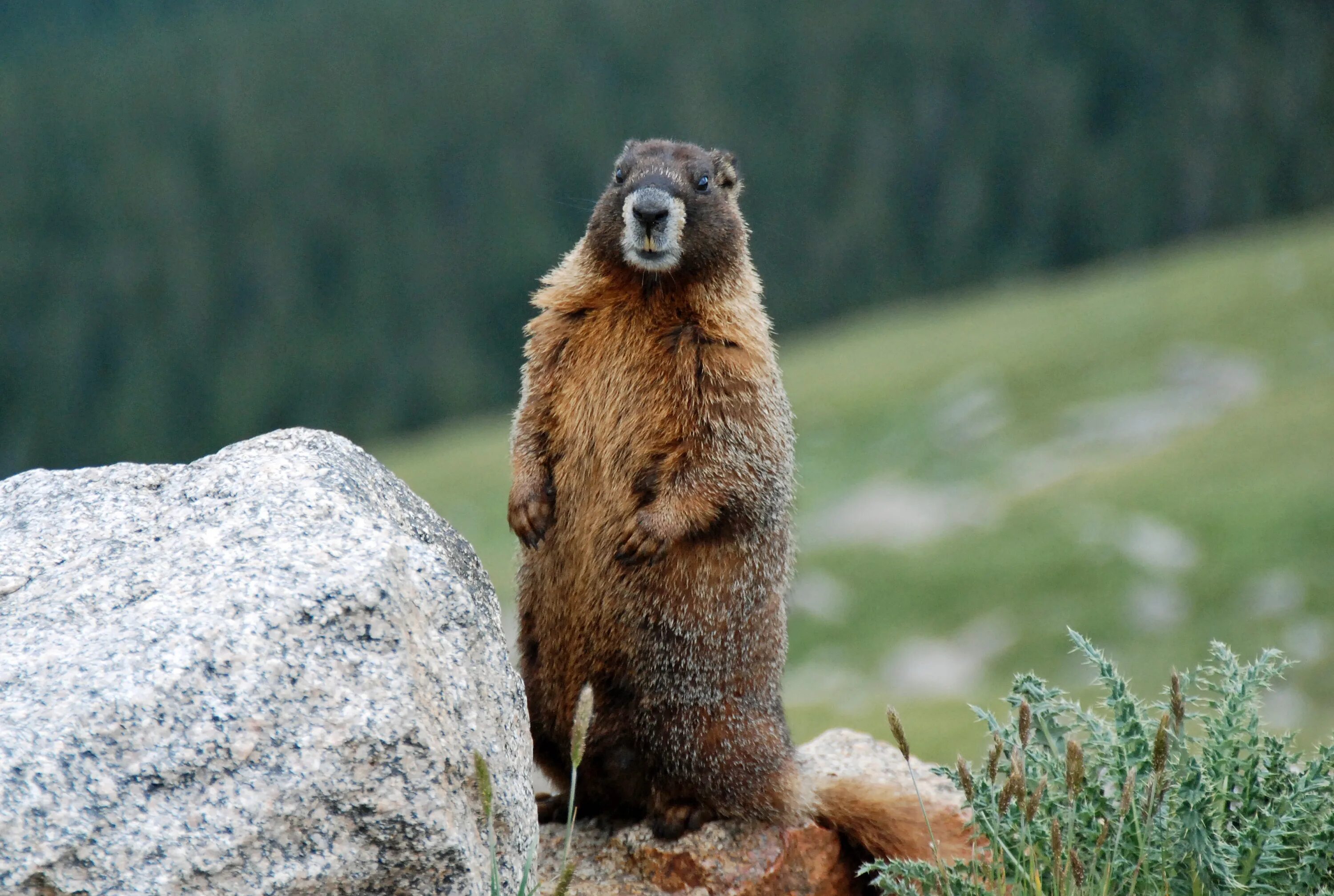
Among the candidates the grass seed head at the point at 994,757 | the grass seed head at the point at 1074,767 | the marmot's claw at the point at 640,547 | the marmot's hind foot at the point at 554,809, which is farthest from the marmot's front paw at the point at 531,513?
the grass seed head at the point at 1074,767

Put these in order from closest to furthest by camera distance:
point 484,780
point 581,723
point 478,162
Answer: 1. point 484,780
2. point 581,723
3. point 478,162

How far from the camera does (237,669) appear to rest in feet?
12.1

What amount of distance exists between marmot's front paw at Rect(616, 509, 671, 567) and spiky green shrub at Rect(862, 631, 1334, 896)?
133 cm

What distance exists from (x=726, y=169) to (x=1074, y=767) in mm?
3614

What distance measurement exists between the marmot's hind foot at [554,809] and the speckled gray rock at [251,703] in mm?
1597

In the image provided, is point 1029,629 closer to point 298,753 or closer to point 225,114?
point 298,753

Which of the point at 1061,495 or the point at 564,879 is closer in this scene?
the point at 564,879

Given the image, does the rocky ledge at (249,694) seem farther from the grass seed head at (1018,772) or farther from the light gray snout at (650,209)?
the light gray snout at (650,209)

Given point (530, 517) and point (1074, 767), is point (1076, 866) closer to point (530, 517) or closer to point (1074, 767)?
point (1074, 767)

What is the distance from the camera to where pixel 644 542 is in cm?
533

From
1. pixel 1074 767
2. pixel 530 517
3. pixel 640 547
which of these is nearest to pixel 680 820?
pixel 640 547

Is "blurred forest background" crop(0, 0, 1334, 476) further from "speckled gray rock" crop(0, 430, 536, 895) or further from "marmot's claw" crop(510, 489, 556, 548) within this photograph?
"speckled gray rock" crop(0, 430, 536, 895)

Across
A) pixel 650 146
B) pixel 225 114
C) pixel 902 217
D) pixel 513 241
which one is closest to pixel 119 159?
pixel 225 114

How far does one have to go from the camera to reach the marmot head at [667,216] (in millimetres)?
5637
